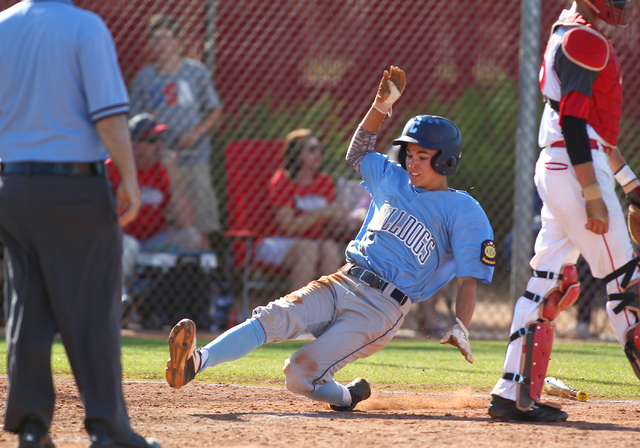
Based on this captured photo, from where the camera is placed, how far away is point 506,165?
946 cm

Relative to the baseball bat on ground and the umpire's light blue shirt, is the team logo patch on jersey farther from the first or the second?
the umpire's light blue shirt

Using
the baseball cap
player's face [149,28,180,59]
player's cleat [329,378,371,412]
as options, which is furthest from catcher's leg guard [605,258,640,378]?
player's face [149,28,180,59]

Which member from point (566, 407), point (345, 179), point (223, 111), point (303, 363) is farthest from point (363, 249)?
point (223, 111)

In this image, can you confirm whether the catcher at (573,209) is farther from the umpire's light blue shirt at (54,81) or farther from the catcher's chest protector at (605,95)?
the umpire's light blue shirt at (54,81)

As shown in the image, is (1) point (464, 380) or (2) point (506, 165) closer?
(1) point (464, 380)

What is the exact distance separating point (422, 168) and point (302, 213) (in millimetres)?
3516

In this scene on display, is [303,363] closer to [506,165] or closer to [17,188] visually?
[17,188]

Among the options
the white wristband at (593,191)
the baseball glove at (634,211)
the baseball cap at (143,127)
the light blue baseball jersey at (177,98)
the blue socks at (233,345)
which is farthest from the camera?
the light blue baseball jersey at (177,98)

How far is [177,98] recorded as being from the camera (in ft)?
24.8

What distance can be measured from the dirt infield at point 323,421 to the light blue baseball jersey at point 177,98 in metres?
3.53

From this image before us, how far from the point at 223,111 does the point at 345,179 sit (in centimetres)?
161

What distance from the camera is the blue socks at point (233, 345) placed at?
3.66 meters

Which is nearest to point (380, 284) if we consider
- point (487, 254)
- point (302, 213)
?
point (487, 254)

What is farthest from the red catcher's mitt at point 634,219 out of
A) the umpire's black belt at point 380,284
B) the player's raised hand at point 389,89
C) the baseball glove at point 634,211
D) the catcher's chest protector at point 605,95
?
the player's raised hand at point 389,89
